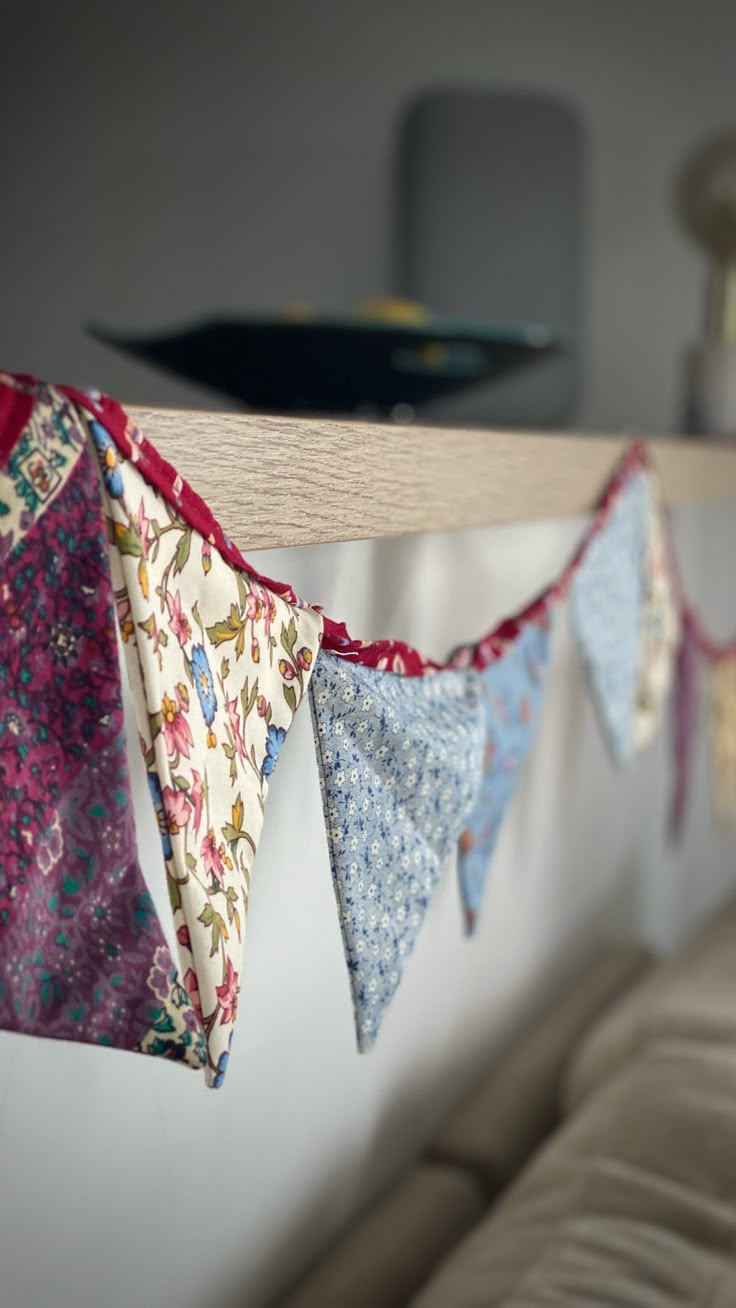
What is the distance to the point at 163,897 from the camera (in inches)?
28.2

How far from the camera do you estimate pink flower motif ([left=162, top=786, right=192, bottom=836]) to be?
1.62 feet

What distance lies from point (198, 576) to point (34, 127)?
143 cm

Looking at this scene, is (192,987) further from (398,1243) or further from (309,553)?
(398,1243)

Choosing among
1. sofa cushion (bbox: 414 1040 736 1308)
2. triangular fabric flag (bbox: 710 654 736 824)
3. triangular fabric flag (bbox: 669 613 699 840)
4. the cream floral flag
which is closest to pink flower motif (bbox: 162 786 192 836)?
the cream floral flag

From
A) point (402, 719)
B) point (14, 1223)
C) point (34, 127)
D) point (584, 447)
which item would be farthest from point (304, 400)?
point (34, 127)

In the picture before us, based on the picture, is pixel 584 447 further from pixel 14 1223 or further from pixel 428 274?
pixel 428 274

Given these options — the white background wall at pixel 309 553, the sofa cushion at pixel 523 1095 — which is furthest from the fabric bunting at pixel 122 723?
the sofa cushion at pixel 523 1095

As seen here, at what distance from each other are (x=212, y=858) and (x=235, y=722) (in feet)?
0.21

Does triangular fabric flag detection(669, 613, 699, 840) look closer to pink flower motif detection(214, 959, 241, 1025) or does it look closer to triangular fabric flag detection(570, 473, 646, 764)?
triangular fabric flag detection(570, 473, 646, 764)

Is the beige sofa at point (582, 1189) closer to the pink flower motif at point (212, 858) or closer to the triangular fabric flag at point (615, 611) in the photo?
the triangular fabric flag at point (615, 611)

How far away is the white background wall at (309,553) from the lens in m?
0.76

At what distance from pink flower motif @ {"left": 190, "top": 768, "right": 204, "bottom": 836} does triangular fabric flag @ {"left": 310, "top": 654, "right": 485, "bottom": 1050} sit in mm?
120

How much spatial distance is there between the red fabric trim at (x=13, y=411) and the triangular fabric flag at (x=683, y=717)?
1105mm

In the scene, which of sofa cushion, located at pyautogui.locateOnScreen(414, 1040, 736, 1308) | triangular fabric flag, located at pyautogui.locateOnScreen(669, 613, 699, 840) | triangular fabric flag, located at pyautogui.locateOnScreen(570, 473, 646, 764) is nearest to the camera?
sofa cushion, located at pyautogui.locateOnScreen(414, 1040, 736, 1308)
